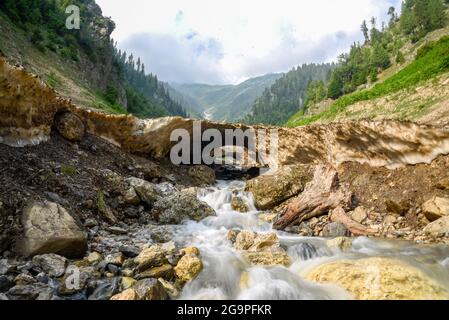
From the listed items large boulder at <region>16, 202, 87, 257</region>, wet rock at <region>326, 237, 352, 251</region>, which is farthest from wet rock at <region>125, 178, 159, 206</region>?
wet rock at <region>326, 237, 352, 251</region>

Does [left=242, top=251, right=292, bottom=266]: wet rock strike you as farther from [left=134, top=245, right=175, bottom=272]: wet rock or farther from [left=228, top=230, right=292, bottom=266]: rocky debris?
[left=134, top=245, right=175, bottom=272]: wet rock

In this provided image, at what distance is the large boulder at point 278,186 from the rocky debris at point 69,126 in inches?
307

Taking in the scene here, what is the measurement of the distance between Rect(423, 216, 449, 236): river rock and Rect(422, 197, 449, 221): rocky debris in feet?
0.77

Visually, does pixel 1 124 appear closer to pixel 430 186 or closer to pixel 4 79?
pixel 4 79

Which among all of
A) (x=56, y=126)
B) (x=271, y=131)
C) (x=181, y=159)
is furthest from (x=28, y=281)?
(x=271, y=131)

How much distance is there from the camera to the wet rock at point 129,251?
815cm

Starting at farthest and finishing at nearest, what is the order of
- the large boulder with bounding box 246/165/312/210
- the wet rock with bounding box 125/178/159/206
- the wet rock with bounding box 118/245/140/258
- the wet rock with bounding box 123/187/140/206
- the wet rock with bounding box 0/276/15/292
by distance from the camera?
the large boulder with bounding box 246/165/312/210 → the wet rock with bounding box 125/178/159/206 → the wet rock with bounding box 123/187/140/206 → the wet rock with bounding box 118/245/140/258 → the wet rock with bounding box 0/276/15/292

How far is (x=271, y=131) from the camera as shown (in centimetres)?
1948

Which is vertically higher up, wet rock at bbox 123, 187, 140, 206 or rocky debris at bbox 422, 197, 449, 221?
wet rock at bbox 123, 187, 140, 206

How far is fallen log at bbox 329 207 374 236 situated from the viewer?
1062cm

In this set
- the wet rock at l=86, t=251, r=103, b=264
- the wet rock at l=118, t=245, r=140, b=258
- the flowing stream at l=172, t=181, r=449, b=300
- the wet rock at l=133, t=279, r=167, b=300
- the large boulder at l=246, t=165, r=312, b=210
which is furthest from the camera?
the large boulder at l=246, t=165, r=312, b=210
